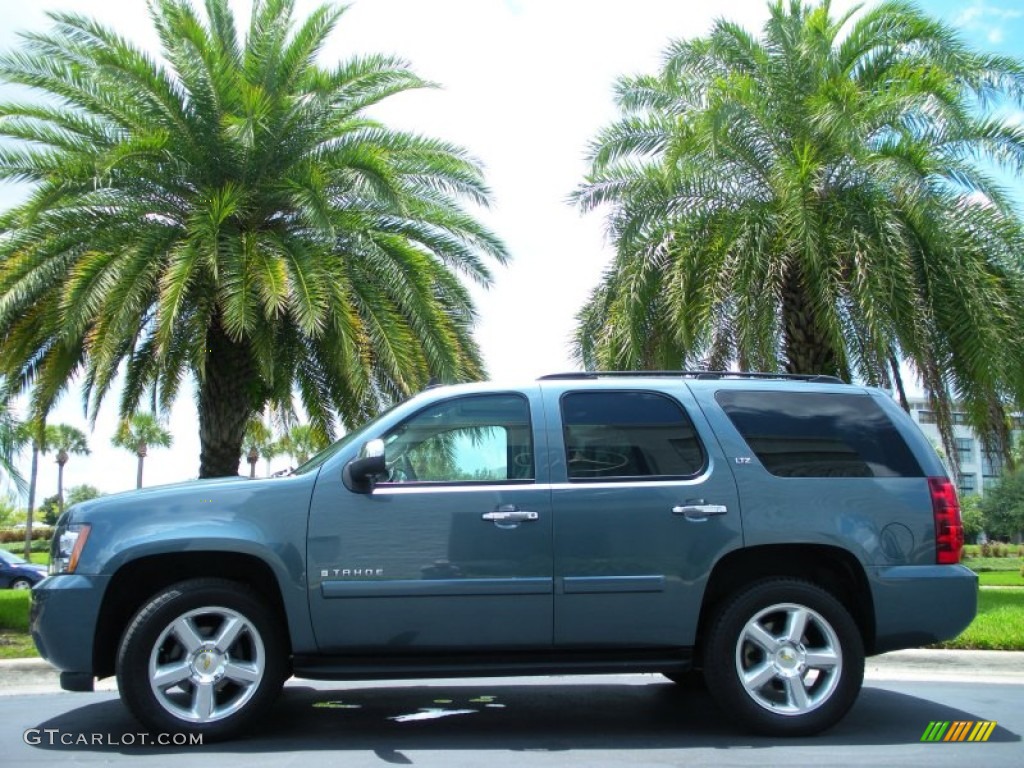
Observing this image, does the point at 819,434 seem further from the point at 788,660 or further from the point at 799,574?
the point at 788,660

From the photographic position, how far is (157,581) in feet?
19.5

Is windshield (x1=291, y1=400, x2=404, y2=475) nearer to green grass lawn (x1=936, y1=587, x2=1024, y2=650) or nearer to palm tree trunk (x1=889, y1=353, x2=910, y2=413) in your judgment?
green grass lawn (x1=936, y1=587, x2=1024, y2=650)

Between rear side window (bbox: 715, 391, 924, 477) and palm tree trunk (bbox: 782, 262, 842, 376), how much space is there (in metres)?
9.43

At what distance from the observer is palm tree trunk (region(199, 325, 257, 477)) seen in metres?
14.0

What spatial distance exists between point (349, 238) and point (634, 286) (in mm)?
4309

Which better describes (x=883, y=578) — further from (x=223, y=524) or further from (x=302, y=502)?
(x=223, y=524)

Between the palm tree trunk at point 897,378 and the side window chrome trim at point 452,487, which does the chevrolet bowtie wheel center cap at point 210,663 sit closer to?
the side window chrome trim at point 452,487

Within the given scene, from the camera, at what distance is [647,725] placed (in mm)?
6254

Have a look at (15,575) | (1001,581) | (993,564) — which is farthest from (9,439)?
(993,564)

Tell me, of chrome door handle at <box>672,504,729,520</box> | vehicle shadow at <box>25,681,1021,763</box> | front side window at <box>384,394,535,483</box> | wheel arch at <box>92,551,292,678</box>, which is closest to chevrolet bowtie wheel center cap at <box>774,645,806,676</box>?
vehicle shadow at <box>25,681,1021,763</box>

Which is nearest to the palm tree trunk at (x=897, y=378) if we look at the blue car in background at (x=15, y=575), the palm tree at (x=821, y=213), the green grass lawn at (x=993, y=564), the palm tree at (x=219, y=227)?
the palm tree at (x=821, y=213)

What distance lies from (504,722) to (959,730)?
8.52 feet

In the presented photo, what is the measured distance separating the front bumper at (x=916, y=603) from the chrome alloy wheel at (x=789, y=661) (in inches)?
13.1

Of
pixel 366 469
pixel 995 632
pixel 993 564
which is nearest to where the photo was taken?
pixel 366 469
